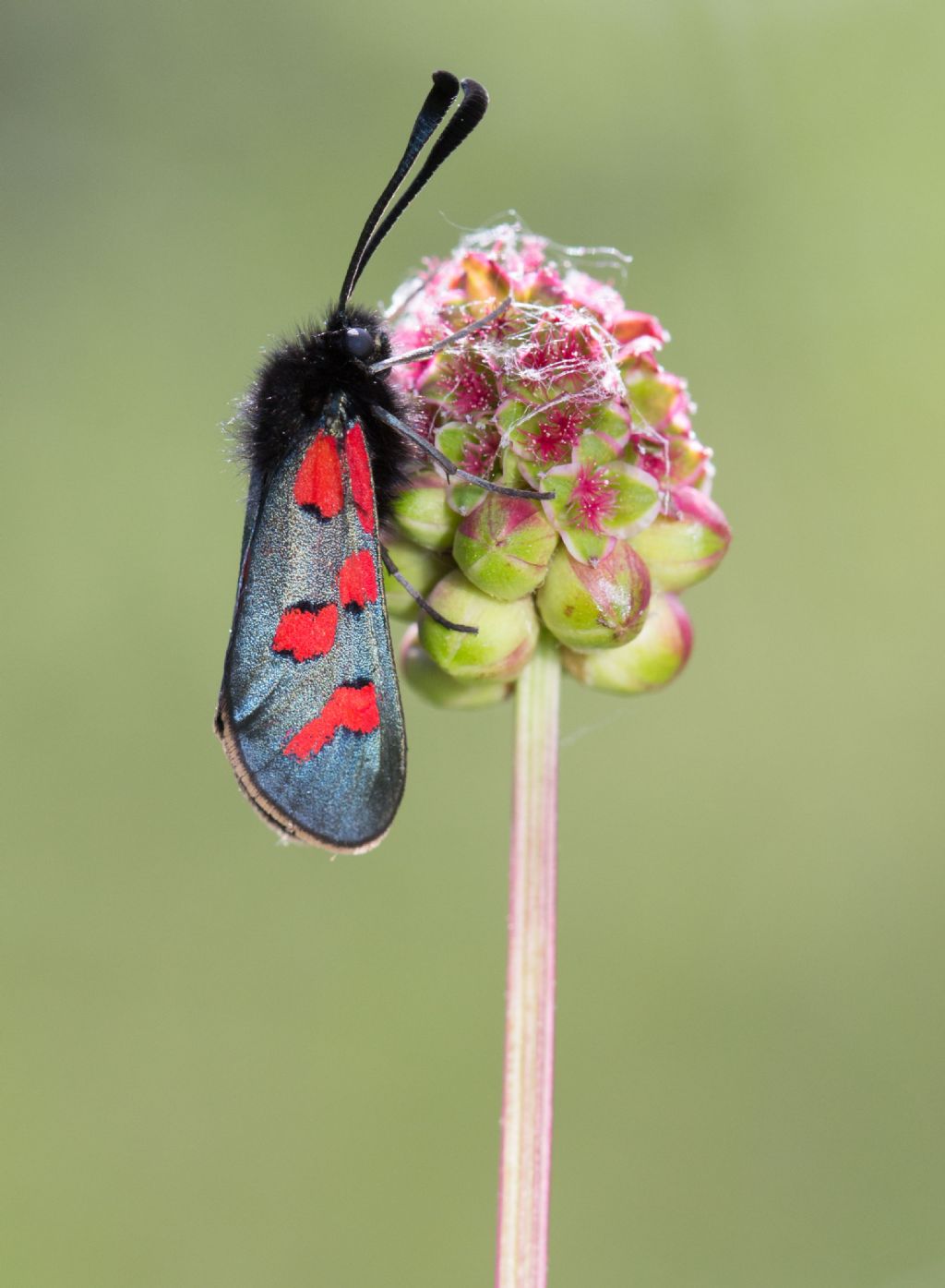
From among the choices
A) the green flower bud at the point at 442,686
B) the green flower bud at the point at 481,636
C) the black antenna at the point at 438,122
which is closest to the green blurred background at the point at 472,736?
the green flower bud at the point at 442,686

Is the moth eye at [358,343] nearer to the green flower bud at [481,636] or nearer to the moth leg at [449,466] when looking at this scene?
the moth leg at [449,466]

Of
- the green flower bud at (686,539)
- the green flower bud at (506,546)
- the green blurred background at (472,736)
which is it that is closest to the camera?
the green flower bud at (506,546)

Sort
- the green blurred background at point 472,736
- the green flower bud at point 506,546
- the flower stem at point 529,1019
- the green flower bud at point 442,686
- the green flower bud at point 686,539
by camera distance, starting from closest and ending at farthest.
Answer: the flower stem at point 529,1019, the green flower bud at point 506,546, the green flower bud at point 686,539, the green flower bud at point 442,686, the green blurred background at point 472,736

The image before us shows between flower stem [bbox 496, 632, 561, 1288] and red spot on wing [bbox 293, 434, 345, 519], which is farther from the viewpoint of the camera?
red spot on wing [bbox 293, 434, 345, 519]

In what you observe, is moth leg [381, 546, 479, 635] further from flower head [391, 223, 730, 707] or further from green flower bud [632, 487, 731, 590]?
green flower bud [632, 487, 731, 590]

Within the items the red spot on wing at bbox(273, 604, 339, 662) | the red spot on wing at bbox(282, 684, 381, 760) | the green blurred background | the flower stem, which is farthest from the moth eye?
the green blurred background

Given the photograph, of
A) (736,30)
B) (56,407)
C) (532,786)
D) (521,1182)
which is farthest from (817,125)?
(521,1182)
